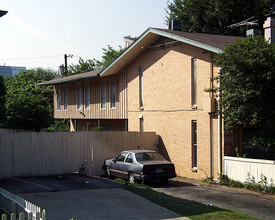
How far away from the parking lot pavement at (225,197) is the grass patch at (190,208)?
3.29 feet

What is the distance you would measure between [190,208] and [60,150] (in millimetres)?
9478

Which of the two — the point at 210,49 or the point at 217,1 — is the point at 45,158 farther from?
the point at 217,1

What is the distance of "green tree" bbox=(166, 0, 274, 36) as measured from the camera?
36781 mm

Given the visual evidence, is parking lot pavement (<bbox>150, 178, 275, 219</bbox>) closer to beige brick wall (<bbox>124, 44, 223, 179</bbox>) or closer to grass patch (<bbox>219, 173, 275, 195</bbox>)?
grass patch (<bbox>219, 173, 275, 195</bbox>)

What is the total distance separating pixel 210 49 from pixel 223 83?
2085 mm

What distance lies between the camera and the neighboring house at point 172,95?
1803cm

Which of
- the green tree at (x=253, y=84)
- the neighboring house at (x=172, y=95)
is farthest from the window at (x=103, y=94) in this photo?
the green tree at (x=253, y=84)

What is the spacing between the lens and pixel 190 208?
1120cm

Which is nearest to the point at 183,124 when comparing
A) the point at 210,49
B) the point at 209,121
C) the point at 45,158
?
the point at 209,121

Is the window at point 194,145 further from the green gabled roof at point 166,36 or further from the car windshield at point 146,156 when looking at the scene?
the green gabled roof at point 166,36

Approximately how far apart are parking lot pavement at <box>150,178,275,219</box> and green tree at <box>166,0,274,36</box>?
2330 cm

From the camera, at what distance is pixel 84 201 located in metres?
12.2

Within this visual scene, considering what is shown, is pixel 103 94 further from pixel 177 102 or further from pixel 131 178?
pixel 131 178

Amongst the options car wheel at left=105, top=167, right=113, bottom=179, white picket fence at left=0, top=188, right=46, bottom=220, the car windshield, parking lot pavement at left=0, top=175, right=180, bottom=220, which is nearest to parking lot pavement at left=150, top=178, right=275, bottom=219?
the car windshield
